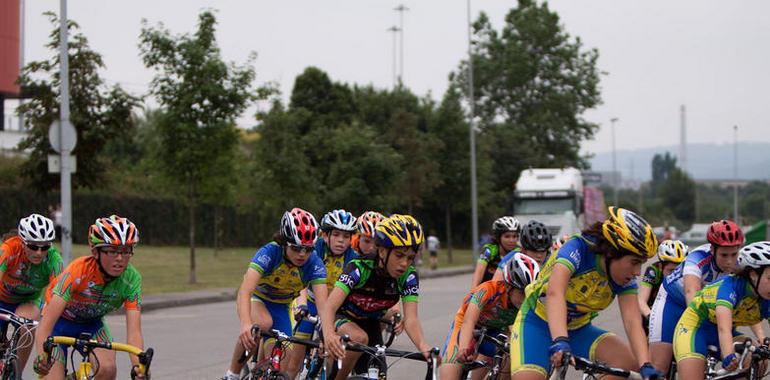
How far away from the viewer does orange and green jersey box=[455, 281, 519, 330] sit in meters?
7.77

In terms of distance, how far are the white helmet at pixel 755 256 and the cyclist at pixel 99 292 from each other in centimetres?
397

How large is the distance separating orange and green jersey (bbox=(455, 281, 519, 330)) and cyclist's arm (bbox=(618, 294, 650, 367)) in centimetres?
126

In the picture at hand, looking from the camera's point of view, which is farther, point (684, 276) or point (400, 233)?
point (684, 276)

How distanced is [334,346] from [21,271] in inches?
137

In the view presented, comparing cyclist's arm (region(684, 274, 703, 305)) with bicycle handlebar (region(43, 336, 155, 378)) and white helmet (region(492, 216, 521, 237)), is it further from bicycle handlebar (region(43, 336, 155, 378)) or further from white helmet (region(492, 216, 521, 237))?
bicycle handlebar (region(43, 336, 155, 378))

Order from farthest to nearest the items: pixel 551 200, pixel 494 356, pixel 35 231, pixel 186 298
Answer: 1. pixel 551 200
2. pixel 186 298
3. pixel 35 231
4. pixel 494 356

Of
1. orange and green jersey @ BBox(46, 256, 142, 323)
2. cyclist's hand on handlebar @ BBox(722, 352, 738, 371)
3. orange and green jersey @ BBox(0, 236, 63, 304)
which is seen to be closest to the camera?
cyclist's hand on handlebar @ BBox(722, 352, 738, 371)

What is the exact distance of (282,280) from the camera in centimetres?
881

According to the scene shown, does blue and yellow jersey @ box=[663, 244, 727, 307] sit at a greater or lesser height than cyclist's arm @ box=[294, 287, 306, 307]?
greater

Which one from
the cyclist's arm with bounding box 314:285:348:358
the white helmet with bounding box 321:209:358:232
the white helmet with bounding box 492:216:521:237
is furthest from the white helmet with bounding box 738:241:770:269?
the white helmet with bounding box 492:216:521:237

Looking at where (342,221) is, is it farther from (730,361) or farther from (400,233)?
(730,361)

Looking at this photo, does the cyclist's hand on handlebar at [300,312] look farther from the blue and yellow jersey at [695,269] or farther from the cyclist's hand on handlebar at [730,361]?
the cyclist's hand on handlebar at [730,361]

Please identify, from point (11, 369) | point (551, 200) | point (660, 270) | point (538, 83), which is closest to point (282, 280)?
point (11, 369)

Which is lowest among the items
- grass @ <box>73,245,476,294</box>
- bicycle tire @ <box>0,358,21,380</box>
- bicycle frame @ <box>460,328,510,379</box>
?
grass @ <box>73,245,476,294</box>
